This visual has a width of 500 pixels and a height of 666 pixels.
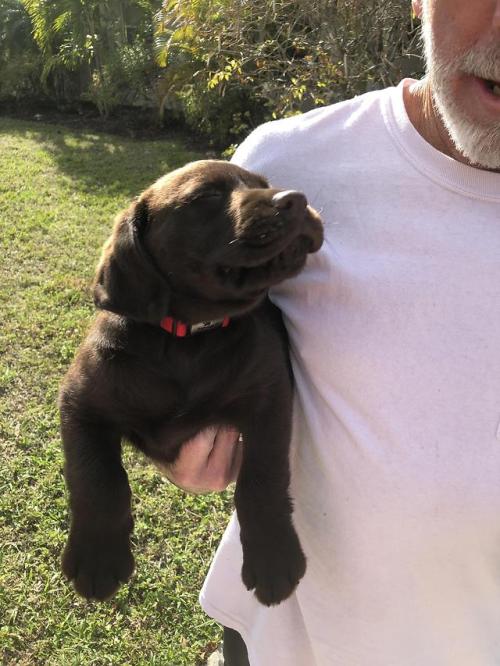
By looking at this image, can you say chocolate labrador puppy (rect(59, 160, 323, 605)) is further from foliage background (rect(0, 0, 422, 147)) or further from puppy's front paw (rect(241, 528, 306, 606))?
foliage background (rect(0, 0, 422, 147))

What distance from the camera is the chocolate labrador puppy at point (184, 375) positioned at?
1.80 metres

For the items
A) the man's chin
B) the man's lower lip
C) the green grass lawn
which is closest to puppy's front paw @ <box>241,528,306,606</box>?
the man's chin

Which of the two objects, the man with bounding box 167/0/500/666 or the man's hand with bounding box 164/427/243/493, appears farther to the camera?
the man's hand with bounding box 164/427/243/493

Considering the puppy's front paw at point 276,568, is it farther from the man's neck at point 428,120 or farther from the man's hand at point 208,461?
the man's neck at point 428,120

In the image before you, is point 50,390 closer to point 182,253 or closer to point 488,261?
point 182,253

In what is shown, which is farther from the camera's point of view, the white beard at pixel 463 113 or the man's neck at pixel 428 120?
the man's neck at pixel 428 120

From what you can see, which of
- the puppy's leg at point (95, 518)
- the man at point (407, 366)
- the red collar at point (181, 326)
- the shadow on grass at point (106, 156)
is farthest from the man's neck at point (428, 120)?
the shadow on grass at point (106, 156)

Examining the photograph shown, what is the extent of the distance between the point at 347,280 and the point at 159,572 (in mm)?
2473

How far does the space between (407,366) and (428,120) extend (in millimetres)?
741

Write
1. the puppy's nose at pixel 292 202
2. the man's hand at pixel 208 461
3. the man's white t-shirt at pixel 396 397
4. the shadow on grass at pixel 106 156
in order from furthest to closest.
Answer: the shadow on grass at pixel 106 156 < the man's hand at pixel 208 461 < the puppy's nose at pixel 292 202 < the man's white t-shirt at pixel 396 397

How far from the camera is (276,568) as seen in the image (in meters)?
1.77

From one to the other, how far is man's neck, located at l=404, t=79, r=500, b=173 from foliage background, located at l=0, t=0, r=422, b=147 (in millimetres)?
4745

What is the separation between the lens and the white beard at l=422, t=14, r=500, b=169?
1560mm

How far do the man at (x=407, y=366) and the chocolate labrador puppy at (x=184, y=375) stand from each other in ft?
0.34
